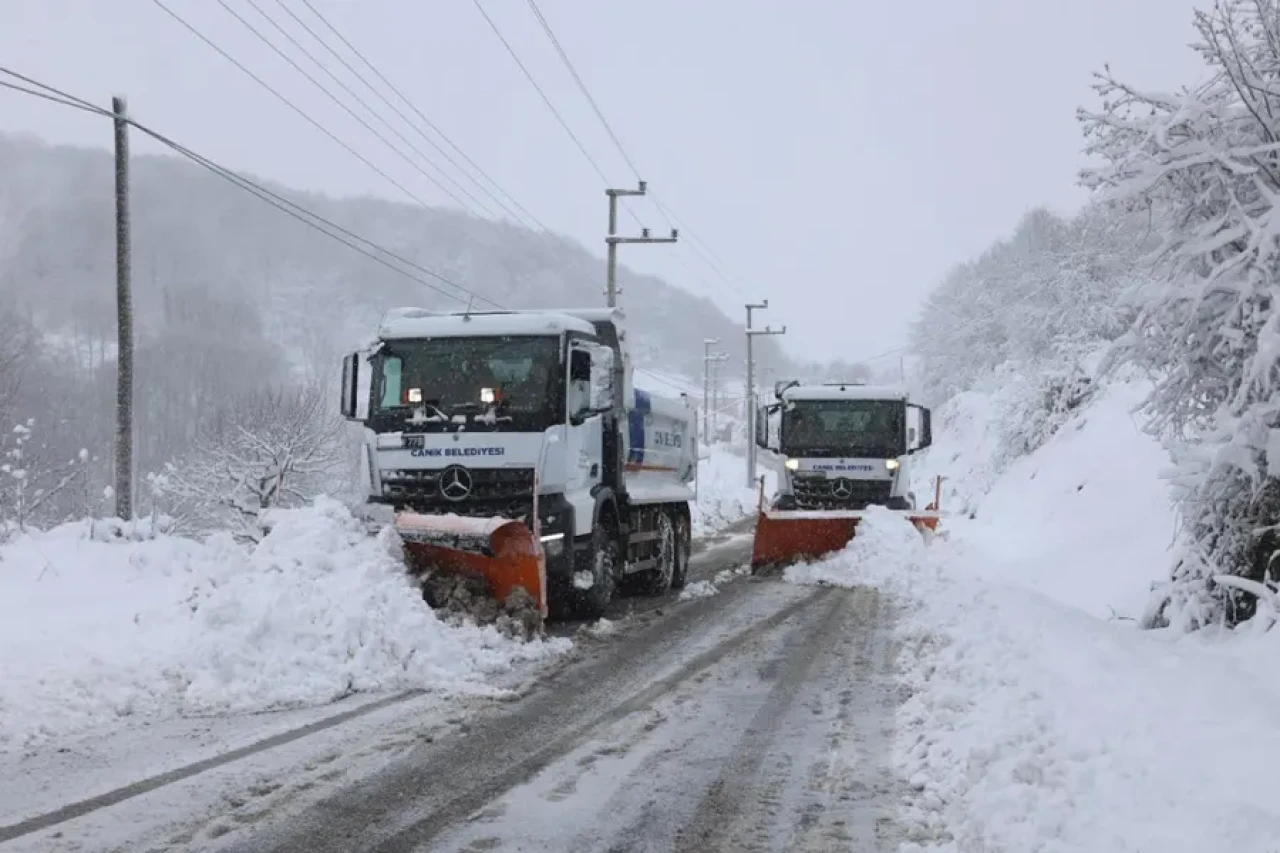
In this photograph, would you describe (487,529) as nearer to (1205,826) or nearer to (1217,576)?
(1217,576)

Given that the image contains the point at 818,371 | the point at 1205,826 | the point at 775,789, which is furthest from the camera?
the point at 818,371

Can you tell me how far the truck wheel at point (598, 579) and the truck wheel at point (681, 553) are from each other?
3.19m

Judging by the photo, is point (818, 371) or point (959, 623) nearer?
point (959, 623)

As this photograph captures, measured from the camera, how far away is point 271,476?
27453mm

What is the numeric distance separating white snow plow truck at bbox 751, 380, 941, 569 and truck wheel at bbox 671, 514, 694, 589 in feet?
5.92

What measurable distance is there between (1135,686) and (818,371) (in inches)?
5089

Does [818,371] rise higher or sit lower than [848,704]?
higher

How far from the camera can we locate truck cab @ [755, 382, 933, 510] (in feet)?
57.4

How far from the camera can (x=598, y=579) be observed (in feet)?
36.2

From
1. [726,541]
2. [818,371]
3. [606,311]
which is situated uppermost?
[818,371]

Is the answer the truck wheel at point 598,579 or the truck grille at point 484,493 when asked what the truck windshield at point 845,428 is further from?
the truck grille at point 484,493

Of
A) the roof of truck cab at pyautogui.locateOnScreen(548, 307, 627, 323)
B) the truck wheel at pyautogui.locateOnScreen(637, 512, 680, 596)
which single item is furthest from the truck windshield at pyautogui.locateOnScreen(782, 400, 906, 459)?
the roof of truck cab at pyautogui.locateOnScreen(548, 307, 627, 323)

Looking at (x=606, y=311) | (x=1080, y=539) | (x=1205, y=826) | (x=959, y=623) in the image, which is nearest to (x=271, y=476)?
(x=606, y=311)

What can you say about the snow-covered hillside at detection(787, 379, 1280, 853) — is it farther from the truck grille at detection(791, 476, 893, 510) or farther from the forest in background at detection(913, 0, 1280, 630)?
the truck grille at detection(791, 476, 893, 510)
